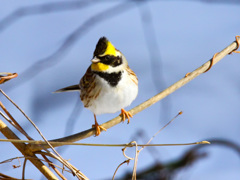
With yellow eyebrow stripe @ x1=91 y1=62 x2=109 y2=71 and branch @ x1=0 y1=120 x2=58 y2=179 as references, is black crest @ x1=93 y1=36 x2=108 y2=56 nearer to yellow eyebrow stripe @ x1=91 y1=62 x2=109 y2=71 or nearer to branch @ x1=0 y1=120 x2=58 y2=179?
yellow eyebrow stripe @ x1=91 y1=62 x2=109 y2=71

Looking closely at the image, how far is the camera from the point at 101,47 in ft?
7.82

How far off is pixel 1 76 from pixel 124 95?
118 centimetres

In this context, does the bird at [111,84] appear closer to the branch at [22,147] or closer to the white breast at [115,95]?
the white breast at [115,95]

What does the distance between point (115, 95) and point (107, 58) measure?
27 centimetres

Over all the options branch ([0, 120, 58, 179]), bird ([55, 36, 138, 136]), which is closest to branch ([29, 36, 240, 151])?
branch ([0, 120, 58, 179])

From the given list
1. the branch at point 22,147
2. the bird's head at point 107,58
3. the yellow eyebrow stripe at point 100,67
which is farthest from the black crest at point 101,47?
the branch at point 22,147

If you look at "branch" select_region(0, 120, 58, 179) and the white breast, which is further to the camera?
the white breast

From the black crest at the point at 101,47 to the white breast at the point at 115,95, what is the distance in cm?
26

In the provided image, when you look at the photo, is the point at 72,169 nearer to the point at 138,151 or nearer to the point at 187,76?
the point at 138,151

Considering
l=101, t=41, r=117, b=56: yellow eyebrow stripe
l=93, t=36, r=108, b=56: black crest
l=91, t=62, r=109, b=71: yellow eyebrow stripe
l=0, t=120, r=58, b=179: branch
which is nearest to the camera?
l=0, t=120, r=58, b=179: branch

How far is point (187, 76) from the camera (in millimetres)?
1911

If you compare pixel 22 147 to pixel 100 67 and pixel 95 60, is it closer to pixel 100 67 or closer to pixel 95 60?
pixel 95 60

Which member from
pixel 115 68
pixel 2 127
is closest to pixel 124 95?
pixel 115 68

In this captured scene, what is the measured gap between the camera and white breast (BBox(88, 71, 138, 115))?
261 cm
